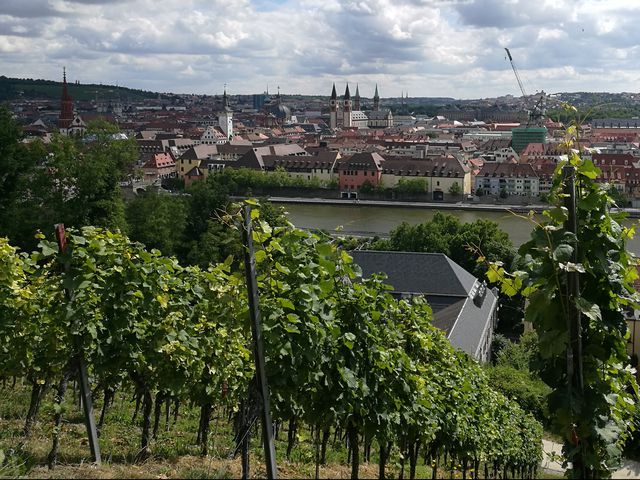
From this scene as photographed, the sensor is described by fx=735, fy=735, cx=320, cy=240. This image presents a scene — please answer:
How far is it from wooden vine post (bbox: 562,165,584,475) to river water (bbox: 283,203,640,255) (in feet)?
86.9

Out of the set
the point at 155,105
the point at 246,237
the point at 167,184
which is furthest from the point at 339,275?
the point at 155,105

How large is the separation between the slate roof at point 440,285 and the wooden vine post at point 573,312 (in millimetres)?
11526

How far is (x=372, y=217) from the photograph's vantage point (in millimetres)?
36531

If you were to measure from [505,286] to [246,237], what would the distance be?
106 centimetres

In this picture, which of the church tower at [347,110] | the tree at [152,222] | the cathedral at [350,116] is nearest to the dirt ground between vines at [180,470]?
the tree at [152,222]

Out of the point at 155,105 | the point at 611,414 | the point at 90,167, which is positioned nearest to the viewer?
the point at 611,414

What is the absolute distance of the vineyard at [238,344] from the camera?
349cm

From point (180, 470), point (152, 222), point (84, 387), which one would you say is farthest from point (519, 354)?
point (84, 387)

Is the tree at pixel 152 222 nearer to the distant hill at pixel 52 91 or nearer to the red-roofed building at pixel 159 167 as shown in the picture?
the red-roofed building at pixel 159 167

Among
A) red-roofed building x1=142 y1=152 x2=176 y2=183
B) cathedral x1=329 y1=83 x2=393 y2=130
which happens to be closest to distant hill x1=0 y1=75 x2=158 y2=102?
cathedral x1=329 y1=83 x2=393 y2=130

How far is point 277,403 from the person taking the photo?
161 inches

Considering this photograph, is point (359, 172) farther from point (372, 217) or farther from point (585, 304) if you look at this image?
point (585, 304)

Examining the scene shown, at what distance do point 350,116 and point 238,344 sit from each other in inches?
3454

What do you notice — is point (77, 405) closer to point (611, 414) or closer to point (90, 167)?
point (611, 414)
